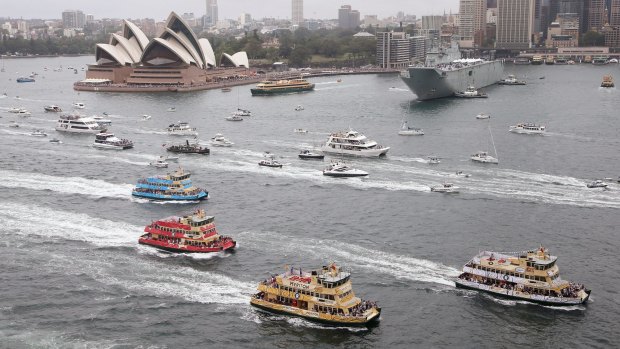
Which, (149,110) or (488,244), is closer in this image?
(488,244)

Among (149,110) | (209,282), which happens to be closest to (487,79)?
(149,110)

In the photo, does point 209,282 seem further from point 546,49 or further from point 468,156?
point 546,49

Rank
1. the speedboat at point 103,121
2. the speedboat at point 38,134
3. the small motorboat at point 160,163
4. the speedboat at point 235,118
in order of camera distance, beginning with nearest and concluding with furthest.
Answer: the small motorboat at point 160,163 < the speedboat at point 38,134 < the speedboat at point 103,121 < the speedboat at point 235,118

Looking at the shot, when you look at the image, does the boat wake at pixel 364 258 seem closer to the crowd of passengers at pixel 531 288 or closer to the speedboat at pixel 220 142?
the crowd of passengers at pixel 531 288

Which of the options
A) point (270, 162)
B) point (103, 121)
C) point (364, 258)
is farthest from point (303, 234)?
point (103, 121)

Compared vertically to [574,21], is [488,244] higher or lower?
lower

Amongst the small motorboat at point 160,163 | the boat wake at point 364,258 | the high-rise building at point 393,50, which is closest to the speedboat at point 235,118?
the small motorboat at point 160,163

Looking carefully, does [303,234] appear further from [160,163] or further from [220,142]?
[220,142]
